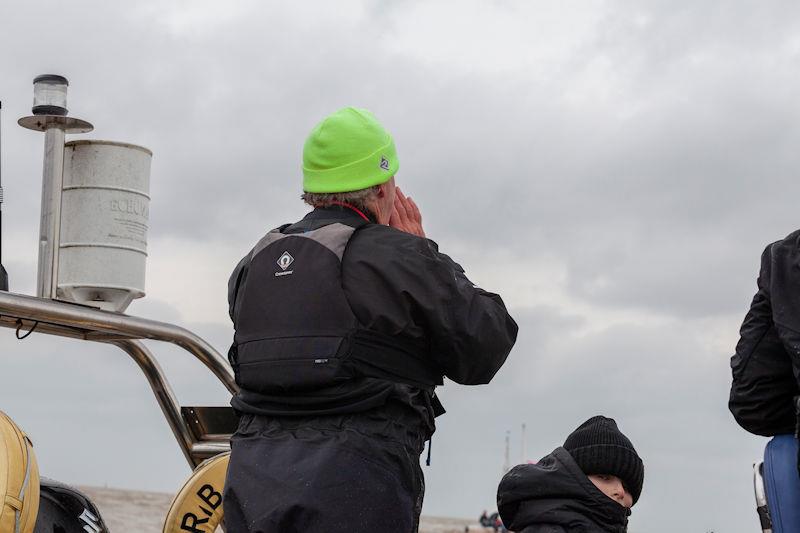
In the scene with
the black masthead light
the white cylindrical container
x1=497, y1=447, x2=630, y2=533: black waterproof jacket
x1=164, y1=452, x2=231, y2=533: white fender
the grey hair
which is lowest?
x1=497, y1=447, x2=630, y2=533: black waterproof jacket

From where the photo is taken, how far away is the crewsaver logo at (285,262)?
125 inches

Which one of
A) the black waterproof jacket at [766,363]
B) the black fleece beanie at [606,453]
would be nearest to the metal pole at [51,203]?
the black fleece beanie at [606,453]

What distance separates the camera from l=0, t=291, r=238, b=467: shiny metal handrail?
4082mm

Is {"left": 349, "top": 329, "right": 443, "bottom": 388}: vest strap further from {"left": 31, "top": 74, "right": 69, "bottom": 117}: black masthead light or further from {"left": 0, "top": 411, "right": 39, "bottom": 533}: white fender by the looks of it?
{"left": 31, "top": 74, "right": 69, "bottom": 117}: black masthead light

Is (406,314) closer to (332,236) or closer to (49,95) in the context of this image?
(332,236)

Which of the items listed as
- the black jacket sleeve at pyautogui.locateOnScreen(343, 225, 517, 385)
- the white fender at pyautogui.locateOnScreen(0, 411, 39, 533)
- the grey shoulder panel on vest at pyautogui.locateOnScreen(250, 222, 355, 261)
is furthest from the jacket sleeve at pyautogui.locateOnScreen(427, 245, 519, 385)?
the white fender at pyautogui.locateOnScreen(0, 411, 39, 533)

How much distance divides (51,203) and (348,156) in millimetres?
1693

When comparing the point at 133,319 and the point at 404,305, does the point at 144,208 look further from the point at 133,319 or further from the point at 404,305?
the point at 404,305

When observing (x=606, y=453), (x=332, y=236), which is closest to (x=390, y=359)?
(x=332, y=236)

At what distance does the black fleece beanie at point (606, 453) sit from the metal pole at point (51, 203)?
188 cm

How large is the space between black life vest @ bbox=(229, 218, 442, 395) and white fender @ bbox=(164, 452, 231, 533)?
41.8 inches

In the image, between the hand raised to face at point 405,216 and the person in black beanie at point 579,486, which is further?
the person in black beanie at point 579,486

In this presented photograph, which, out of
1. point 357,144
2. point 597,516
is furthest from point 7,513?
point 597,516

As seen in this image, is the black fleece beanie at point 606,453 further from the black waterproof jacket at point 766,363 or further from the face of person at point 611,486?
the black waterproof jacket at point 766,363
